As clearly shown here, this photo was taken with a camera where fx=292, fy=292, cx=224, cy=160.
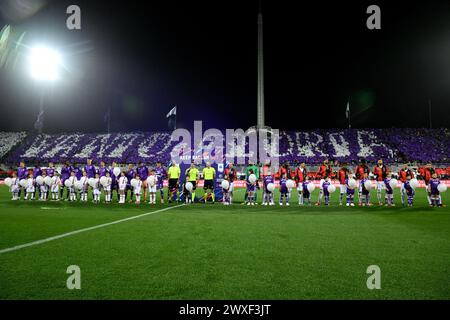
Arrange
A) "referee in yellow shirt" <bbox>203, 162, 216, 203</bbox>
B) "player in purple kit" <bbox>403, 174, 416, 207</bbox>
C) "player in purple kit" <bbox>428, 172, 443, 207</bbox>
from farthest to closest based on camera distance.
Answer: "referee in yellow shirt" <bbox>203, 162, 216, 203</bbox> < "player in purple kit" <bbox>403, 174, 416, 207</bbox> < "player in purple kit" <bbox>428, 172, 443, 207</bbox>

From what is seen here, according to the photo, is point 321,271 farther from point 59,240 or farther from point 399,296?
point 59,240

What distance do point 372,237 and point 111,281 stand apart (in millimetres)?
5849

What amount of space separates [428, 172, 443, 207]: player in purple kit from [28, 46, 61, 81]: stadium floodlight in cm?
2999

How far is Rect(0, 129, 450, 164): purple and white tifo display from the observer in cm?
4362

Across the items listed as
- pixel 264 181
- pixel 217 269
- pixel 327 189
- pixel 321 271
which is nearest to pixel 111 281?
pixel 217 269

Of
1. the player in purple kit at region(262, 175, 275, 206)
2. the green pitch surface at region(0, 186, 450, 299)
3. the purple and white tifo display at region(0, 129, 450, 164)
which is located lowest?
the green pitch surface at region(0, 186, 450, 299)

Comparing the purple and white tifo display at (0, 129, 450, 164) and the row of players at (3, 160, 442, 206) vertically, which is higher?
the purple and white tifo display at (0, 129, 450, 164)

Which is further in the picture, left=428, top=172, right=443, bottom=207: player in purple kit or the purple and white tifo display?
the purple and white tifo display

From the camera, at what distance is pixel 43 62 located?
2989 cm

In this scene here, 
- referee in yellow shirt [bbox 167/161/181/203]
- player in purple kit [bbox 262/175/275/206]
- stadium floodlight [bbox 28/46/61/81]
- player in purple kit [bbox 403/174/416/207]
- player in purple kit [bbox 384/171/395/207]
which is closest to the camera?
player in purple kit [bbox 403/174/416/207]

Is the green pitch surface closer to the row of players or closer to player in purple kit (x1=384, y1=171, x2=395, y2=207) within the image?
player in purple kit (x1=384, y1=171, x2=395, y2=207)

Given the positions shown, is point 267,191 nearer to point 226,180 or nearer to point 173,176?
point 226,180

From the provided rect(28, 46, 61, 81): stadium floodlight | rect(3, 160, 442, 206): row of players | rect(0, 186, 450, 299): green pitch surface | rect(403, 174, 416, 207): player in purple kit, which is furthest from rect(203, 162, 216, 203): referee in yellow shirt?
rect(28, 46, 61, 81): stadium floodlight

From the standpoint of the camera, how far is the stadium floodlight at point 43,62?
2815 centimetres
